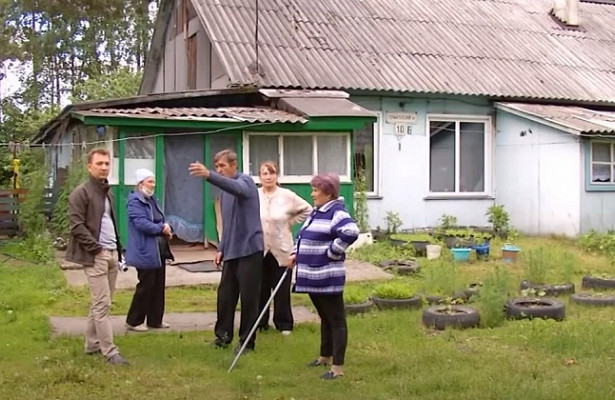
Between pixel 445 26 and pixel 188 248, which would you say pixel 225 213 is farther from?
pixel 445 26

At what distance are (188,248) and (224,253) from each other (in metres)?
6.33

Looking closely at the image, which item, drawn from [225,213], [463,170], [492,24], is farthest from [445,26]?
[225,213]

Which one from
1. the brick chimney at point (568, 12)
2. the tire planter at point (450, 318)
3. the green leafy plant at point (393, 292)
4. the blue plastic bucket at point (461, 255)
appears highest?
the brick chimney at point (568, 12)

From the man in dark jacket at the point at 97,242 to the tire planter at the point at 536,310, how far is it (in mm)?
3964

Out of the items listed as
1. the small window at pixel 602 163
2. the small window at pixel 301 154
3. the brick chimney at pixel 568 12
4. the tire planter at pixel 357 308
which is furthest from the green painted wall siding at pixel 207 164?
the brick chimney at pixel 568 12

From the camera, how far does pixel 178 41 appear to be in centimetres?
1914

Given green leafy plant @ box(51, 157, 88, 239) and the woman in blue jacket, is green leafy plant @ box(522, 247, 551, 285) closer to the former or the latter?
the woman in blue jacket

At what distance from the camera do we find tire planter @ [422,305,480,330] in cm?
766

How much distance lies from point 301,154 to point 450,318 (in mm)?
6726

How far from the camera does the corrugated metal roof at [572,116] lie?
49.7ft

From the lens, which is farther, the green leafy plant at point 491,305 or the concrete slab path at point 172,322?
the green leafy plant at point 491,305

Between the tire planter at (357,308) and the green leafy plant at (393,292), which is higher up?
the green leafy plant at (393,292)

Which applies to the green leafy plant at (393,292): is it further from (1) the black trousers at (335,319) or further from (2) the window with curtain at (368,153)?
(2) the window with curtain at (368,153)

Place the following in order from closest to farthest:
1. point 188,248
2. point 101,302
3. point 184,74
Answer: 1. point 101,302
2. point 188,248
3. point 184,74
